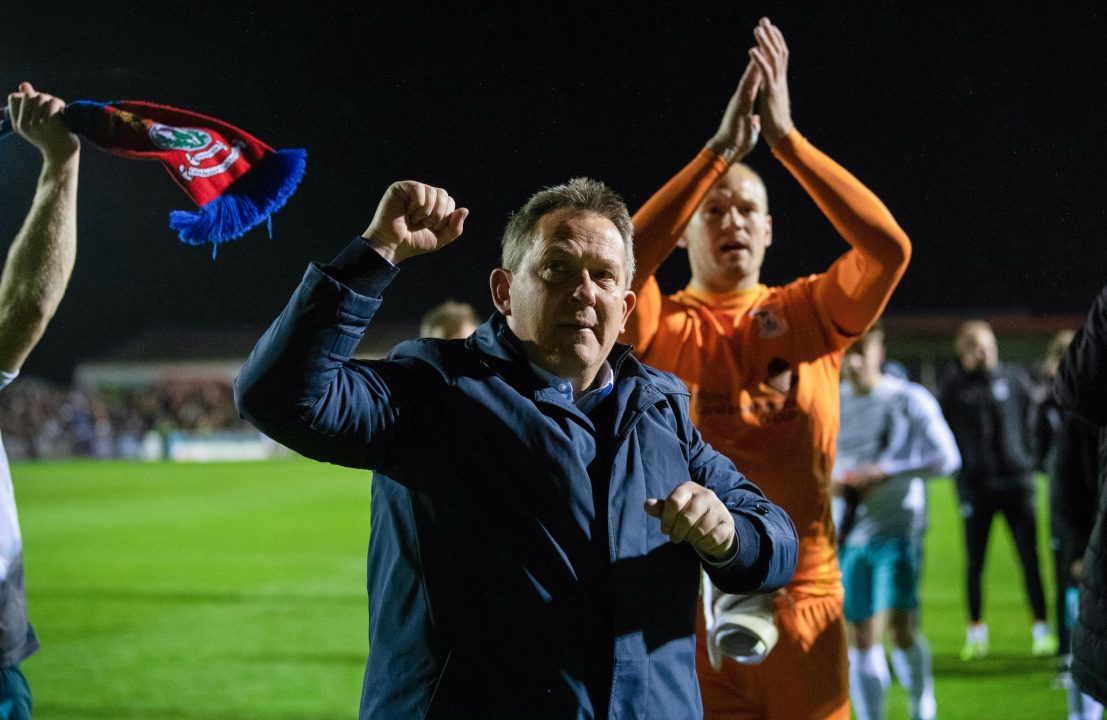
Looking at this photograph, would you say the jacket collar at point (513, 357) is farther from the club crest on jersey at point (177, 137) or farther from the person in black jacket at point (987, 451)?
the person in black jacket at point (987, 451)

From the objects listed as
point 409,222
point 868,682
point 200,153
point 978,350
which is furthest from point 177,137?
point 978,350

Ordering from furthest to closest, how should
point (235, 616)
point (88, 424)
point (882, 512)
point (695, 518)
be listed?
point (88, 424) < point (235, 616) < point (882, 512) < point (695, 518)

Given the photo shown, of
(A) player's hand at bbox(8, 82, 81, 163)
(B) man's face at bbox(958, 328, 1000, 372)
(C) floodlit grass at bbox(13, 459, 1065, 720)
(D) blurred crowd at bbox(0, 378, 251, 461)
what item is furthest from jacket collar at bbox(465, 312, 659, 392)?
(D) blurred crowd at bbox(0, 378, 251, 461)

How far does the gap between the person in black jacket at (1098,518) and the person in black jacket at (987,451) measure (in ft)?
16.3

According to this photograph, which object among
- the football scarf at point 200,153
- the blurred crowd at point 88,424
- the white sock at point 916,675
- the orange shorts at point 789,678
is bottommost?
the blurred crowd at point 88,424

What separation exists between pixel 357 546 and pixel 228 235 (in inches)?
441

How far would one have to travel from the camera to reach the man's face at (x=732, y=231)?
3.46 metres

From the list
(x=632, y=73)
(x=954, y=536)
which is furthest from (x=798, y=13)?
(x=954, y=536)

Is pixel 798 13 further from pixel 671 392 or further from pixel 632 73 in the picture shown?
pixel 671 392

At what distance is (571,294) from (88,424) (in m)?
39.7

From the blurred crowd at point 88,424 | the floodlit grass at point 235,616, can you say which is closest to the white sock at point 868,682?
the floodlit grass at point 235,616

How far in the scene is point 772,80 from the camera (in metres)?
3.08

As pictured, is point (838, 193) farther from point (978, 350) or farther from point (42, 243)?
point (978, 350)

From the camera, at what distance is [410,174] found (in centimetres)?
352
